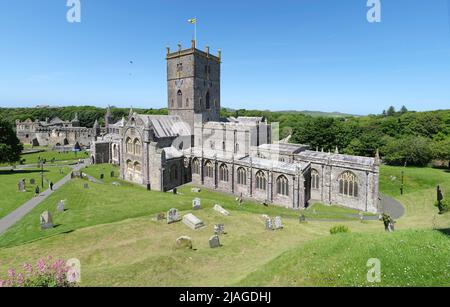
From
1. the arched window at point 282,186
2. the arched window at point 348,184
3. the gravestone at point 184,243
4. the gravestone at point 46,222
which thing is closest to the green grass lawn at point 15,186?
the gravestone at point 46,222

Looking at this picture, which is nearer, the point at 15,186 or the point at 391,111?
the point at 15,186

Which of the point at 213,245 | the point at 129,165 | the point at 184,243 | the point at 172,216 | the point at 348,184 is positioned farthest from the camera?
the point at 129,165

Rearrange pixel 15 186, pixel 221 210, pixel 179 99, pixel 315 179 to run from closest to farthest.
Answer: pixel 221 210 < pixel 315 179 < pixel 15 186 < pixel 179 99

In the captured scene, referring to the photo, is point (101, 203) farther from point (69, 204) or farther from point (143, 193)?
point (143, 193)

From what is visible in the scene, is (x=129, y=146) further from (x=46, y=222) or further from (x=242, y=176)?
(x=46, y=222)

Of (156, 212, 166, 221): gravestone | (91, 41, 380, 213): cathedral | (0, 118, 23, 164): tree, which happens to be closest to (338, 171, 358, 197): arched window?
(91, 41, 380, 213): cathedral

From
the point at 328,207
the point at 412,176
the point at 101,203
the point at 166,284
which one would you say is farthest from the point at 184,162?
the point at 412,176

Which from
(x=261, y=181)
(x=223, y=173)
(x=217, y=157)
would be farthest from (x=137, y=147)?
(x=261, y=181)
